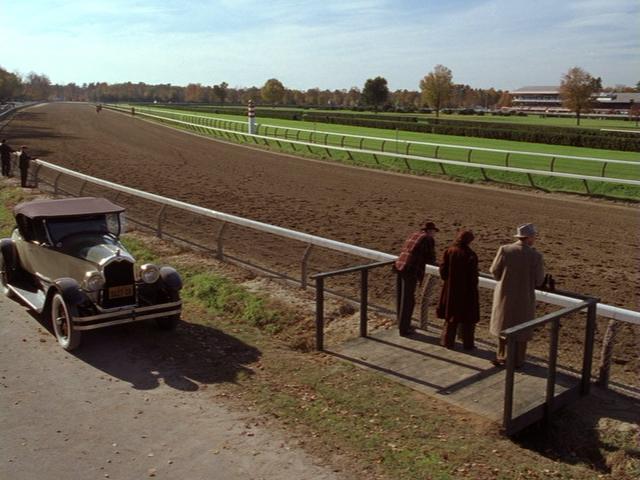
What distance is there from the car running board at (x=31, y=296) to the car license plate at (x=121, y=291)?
103 centimetres

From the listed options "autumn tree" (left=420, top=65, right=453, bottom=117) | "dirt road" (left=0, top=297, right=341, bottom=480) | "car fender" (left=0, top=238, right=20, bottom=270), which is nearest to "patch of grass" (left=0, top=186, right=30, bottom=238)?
"car fender" (left=0, top=238, right=20, bottom=270)

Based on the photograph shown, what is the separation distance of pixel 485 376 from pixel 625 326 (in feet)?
8.63

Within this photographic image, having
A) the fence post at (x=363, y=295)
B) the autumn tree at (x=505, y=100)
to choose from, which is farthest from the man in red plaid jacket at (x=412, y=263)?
the autumn tree at (x=505, y=100)

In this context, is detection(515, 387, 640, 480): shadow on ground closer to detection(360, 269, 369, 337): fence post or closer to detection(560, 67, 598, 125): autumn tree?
detection(360, 269, 369, 337): fence post

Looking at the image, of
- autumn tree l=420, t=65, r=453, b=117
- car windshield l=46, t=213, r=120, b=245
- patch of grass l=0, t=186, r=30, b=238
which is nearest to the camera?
car windshield l=46, t=213, r=120, b=245

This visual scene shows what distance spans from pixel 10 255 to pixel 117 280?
263 cm

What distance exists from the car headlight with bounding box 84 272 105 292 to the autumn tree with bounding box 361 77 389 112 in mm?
108379

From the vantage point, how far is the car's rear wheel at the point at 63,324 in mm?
7324

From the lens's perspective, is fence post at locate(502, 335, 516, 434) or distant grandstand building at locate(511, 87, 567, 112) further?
distant grandstand building at locate(511, 87, 567, 112)

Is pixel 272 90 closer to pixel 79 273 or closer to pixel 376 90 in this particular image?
pixel 376 90

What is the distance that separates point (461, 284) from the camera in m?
6.63

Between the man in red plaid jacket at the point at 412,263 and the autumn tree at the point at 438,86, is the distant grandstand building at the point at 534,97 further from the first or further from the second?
the man in red plaid jacket at the point at 412,263

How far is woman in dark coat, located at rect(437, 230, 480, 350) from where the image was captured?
21.6 ft

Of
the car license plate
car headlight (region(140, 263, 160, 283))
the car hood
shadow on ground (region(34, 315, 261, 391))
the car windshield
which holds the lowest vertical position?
shadow on ground (region(34, 315, 261, 391))
